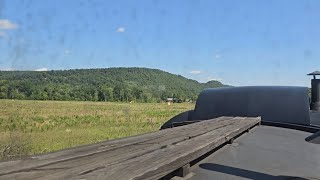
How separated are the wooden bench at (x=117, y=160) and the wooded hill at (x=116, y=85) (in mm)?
131448

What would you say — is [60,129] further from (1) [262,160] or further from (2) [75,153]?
(2) [75,153]

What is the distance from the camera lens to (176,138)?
4043 mm

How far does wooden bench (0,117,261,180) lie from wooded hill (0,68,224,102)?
131 meters

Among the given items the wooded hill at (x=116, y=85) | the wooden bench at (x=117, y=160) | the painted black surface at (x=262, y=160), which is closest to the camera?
the wooden bench at (x=117, y=160)

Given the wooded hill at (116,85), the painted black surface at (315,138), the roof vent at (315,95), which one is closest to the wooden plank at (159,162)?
the painted black surface at (315,138)

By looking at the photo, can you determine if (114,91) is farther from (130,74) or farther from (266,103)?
(266,103)

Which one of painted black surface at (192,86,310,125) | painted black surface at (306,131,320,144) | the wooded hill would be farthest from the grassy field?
the wooded hill

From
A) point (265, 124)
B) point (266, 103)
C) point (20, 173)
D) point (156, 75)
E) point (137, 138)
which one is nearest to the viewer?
point (20, 173)

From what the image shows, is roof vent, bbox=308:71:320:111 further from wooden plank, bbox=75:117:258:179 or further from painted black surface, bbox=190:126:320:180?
wooden plank, bbox=75:117:258:179

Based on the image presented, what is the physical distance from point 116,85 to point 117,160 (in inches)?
6133

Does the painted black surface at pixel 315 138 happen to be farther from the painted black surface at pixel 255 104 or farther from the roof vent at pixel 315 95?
the roof vent at pixel 315 95

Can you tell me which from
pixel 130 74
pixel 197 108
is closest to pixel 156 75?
pixel 130 74

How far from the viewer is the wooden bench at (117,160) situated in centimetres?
224

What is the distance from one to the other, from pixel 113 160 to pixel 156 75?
480 ft
